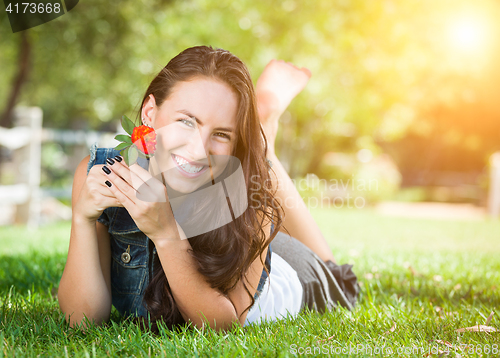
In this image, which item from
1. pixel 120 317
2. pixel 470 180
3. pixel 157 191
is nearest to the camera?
pixel 157 191

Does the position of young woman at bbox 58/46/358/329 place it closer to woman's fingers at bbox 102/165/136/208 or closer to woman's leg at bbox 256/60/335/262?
woman's fingers at bbox 102/165/136/208

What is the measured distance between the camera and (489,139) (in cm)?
2000

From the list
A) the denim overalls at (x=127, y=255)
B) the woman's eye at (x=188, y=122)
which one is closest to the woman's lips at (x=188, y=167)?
the woman's eye at (x=188, y=122)

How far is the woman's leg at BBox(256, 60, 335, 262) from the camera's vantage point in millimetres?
2645

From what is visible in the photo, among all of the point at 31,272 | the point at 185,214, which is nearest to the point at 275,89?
the point at 185,214

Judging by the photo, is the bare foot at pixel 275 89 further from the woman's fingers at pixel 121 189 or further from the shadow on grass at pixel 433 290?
the woman's fingers at pixel 121 189

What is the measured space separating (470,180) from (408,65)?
1648 centimetres

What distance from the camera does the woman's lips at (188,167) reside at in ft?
5.57

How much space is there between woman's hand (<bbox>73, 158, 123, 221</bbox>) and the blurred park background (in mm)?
4223

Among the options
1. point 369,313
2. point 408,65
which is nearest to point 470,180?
point 408,65

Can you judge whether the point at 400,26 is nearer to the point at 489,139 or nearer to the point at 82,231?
the point at 82,231

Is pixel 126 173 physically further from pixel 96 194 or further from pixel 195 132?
pixel 195 132

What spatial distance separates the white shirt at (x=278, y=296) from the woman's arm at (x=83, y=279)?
0.64 meters

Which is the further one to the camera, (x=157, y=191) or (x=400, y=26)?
(x=400, y=26)
